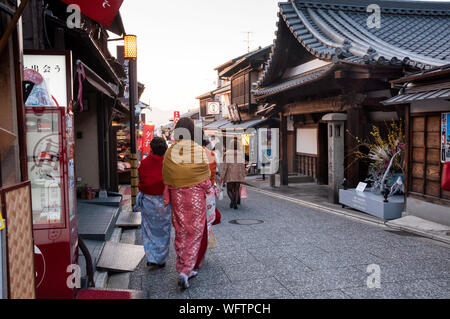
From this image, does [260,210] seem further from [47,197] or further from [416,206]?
[47,197]

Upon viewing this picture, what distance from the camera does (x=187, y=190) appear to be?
17.9 ft

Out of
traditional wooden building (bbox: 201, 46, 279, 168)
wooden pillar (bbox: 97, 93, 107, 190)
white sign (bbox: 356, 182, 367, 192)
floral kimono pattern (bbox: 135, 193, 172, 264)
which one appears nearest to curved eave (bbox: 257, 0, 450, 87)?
white sign (bbox: 356, 182, 367, 192)

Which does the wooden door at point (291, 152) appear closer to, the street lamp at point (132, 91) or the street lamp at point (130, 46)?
the street lamp at point (132, 91)

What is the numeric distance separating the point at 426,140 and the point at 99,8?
25.8ft

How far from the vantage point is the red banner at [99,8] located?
13.8 feet

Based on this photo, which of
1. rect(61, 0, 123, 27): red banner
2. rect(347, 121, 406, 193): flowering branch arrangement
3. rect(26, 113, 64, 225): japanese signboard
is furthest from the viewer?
rect(347, 121, 406, 193): flowering branch arrangement

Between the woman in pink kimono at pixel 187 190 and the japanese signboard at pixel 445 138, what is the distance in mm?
5842

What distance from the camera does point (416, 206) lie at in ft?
30.4

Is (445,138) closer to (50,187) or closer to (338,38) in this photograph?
(338,38)

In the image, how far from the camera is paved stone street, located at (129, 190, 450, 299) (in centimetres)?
503

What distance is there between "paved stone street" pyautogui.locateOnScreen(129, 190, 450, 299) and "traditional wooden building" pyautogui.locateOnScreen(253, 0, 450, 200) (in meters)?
4.16

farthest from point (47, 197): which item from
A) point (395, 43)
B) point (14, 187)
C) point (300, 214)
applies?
point (395, 43)

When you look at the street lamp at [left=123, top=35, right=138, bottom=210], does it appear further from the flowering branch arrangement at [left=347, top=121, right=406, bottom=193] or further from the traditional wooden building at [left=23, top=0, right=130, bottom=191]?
the flowering branch arrangement at [left=347, top=121, right=406, bottom=193]
